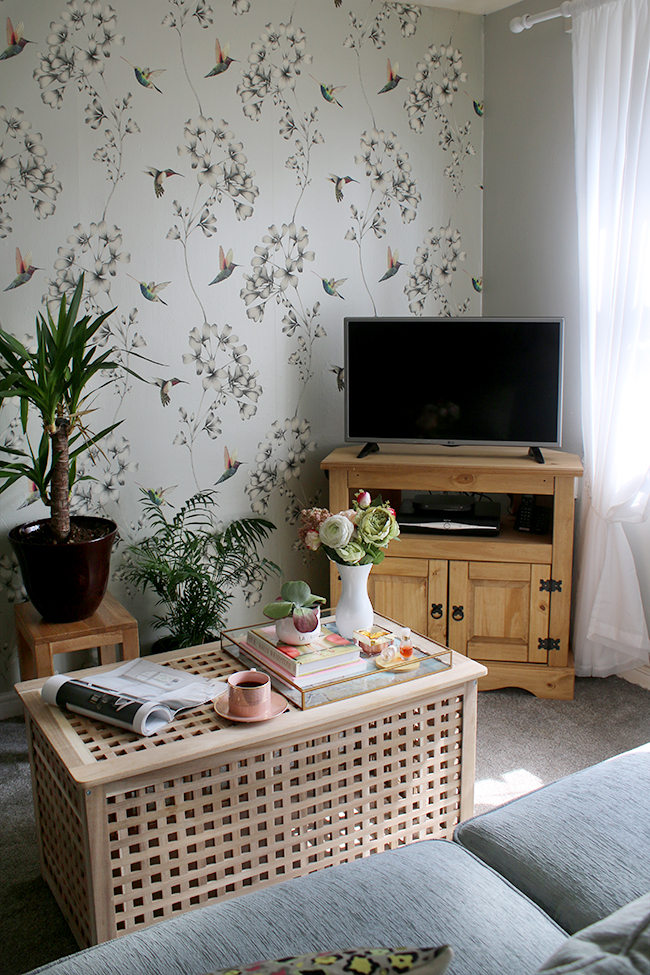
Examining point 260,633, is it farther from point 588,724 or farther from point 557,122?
point 557,122

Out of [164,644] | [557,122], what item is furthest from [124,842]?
[557,122]

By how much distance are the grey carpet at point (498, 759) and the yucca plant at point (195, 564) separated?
0.65m

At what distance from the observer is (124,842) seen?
1.51 metres

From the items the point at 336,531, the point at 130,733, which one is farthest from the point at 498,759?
the point at 130,733

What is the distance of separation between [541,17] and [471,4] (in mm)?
485

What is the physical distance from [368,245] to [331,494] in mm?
1068

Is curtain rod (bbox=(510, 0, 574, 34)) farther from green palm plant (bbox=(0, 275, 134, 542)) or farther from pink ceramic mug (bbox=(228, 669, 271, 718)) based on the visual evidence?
pink ceramic mug (bbox=(228, 669, 271, 718))

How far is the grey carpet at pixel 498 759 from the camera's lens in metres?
1.77

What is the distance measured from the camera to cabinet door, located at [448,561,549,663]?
9.52 ft

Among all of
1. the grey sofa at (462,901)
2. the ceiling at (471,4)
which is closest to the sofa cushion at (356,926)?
the grey sofa at (462,901)

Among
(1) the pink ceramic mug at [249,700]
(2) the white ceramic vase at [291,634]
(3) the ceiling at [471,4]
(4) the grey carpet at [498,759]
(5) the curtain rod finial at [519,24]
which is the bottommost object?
(4) the grey carpet at [498,759]

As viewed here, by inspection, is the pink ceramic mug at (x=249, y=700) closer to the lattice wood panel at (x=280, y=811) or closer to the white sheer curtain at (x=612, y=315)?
the lattice wood panel at (x=280, y=811)

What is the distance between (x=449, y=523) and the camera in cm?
299

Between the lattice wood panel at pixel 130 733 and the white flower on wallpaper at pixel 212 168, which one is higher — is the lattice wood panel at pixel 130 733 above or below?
below
